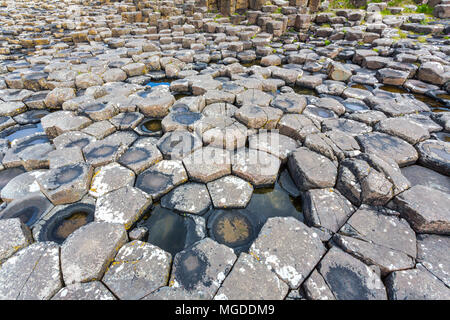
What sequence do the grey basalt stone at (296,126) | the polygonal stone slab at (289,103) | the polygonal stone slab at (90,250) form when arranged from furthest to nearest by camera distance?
the polygonal stone slab at (289,103), the grey basalt stone at (296,126), the polygonal stone slab at (90,250)

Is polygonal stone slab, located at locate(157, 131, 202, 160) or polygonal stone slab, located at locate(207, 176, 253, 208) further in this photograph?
polygonal stone slab, located at locate(157, 131, 202, 160)

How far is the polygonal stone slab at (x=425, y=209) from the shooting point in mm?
1831

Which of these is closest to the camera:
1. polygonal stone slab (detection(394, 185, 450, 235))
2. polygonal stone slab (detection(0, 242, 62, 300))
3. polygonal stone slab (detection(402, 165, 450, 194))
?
polygonal stone slab (detection(0, 242, 62, 300))

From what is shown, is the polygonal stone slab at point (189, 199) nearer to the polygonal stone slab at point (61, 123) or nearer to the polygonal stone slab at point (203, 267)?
the polygonal stone slab at point (203, 267)

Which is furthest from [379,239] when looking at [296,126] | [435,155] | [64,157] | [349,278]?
[64,157]

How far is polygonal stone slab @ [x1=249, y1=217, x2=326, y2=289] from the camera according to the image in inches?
65.1

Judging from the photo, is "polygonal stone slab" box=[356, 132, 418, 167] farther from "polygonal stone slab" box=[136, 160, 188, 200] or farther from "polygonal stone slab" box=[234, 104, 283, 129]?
"polygonal stone slab" box=[136, 160, 188, 200]

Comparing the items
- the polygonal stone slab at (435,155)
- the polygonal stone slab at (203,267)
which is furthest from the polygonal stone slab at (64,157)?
the polygonal stone slab at (435,155)

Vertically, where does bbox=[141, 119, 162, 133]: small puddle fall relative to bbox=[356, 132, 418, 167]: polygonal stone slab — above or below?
below

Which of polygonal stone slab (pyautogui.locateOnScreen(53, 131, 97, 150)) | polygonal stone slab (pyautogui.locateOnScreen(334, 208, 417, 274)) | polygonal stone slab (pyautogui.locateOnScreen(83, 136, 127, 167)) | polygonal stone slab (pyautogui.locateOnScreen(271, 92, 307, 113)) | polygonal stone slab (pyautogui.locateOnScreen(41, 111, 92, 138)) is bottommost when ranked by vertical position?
polygonal stone slab (pyautogui.locateOnScreen(334, 208, 417, 274))

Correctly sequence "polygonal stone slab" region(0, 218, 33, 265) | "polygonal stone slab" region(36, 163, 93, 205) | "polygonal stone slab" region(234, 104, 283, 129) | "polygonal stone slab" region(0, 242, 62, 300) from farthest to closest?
"polygonal stone slab" region(234, 104, 283, 129)
"polygonal stone slab" region(36, 163, 93, 205)
"polygonal stone slab" region(0, 218, 33, 265)
"polygonal stone slab" region(0, 242, 62, 300)

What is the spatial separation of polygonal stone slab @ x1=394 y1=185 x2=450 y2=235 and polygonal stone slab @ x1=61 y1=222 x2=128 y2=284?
258 cm

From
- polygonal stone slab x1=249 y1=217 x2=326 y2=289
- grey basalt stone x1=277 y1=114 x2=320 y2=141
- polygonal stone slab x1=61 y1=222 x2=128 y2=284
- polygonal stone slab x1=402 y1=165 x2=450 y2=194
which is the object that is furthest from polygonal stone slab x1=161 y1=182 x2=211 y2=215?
polygonal stone slab x1=402 y1=165 x2=450 y2=194

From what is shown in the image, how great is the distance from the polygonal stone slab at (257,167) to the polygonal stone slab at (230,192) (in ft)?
0.30
